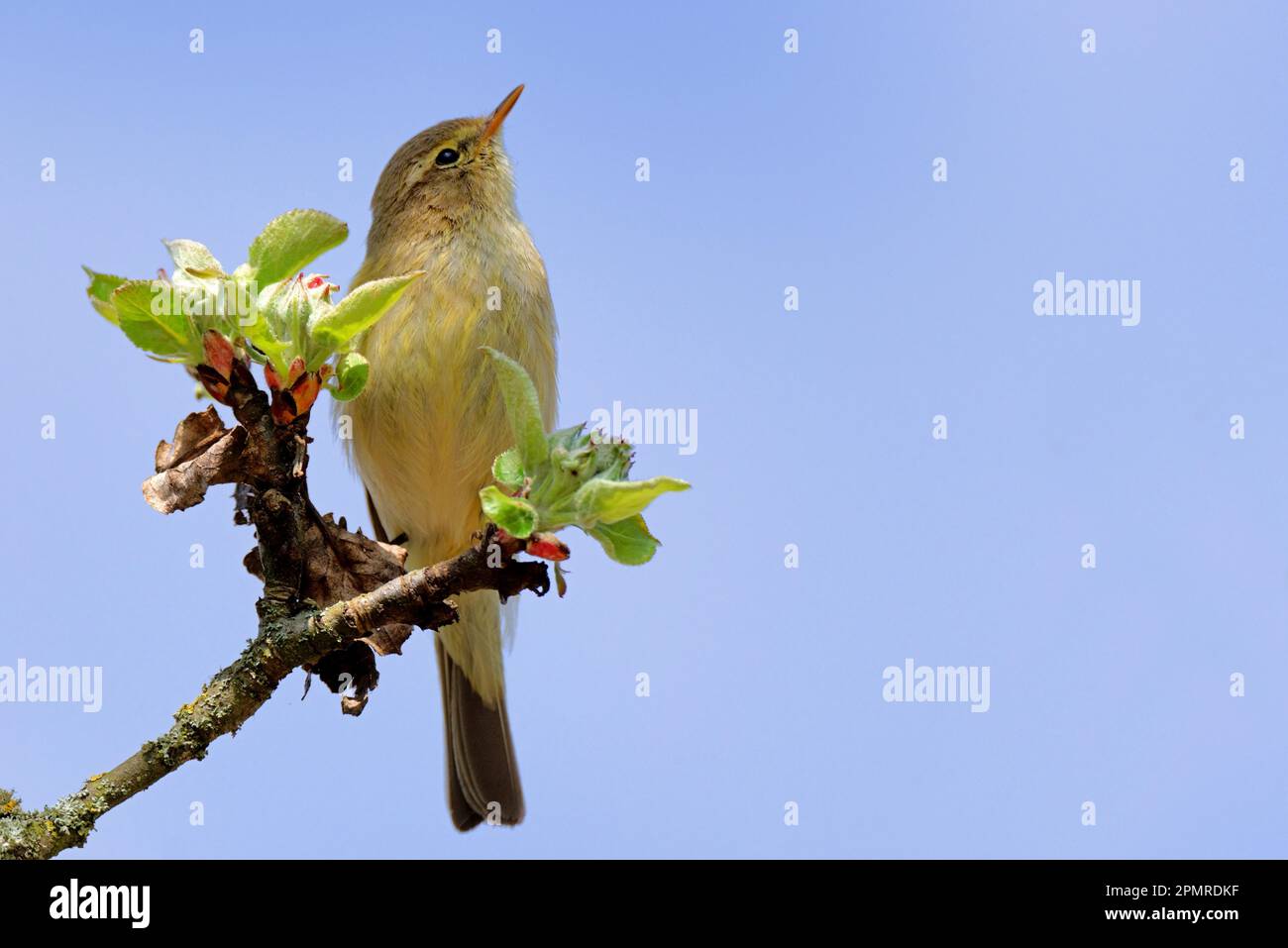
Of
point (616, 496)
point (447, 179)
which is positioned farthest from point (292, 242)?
point (447, 179)

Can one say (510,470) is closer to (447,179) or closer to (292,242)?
(292,242)

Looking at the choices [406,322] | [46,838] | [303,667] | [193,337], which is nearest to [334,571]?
[303,667]

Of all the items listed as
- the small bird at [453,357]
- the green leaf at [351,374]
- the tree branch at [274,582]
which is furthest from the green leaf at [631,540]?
the small bird at [453,357]

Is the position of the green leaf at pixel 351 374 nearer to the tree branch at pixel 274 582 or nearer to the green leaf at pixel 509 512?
the tree branch at pixel 274 582

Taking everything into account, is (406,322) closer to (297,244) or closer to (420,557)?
(420,557)

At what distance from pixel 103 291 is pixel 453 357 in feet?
6.18

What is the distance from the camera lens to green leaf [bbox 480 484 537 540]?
2748 millimetres

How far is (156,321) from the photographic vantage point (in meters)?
2.91

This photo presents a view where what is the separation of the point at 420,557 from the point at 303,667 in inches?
89.8

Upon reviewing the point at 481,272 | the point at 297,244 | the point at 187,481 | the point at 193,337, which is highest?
the point at 481,272

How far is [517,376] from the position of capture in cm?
274

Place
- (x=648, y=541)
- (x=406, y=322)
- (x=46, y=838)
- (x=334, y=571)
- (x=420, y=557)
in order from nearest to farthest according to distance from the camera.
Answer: (x=46, y=838) → (x=648, y=541) → (x=334, y=571) → (x=406, y=322) → (x=420, y=557)

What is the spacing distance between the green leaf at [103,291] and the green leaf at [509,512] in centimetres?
93

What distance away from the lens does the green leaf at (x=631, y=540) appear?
2824mm
